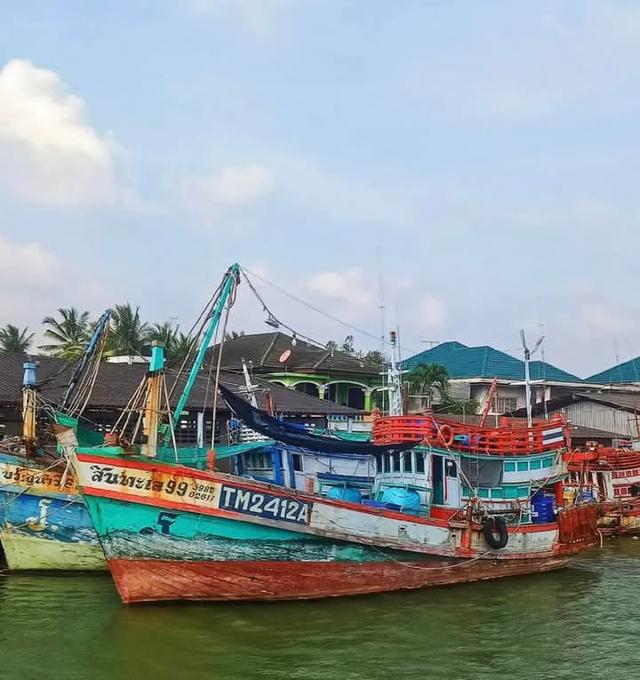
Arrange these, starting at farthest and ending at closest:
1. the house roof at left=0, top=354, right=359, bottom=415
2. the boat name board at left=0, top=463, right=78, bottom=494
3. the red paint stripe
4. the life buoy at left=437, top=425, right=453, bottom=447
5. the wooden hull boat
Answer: the house roof at left=0, top=354, right=359, bottom=415 < the life buoy at left=437, top=425, right=453, bottom=447 < the boat name board at left=0, top=463, right=78, bottom=494 < the red paint stripe < the wooden hull boat

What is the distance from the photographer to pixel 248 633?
496 inches

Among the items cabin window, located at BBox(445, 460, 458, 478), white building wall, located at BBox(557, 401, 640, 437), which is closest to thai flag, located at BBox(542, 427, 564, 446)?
cabin window, located at BBox(445, 460, 458, 478)

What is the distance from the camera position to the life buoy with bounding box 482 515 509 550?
16.8 m

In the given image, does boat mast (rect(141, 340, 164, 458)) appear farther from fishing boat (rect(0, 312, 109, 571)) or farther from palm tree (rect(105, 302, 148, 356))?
palm tree (rect(105, 302, 148, 356))

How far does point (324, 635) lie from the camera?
1262cm

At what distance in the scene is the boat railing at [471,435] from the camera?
55.4 ft

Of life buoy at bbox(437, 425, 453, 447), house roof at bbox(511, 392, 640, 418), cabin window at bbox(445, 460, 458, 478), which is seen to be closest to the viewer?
life buoy at bbox(437, 425, 453, 447)

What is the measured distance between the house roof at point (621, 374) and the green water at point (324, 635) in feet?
139

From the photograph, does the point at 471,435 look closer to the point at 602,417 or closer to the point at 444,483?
the point at 444,483

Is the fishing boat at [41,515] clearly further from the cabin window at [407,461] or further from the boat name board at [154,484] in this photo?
the cabin window at [407,461]

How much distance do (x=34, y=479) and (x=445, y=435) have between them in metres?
8.93

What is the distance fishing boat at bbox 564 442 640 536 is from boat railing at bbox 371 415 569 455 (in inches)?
234

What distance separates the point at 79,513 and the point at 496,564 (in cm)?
922

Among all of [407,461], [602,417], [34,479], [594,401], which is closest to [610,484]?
[407,461]
